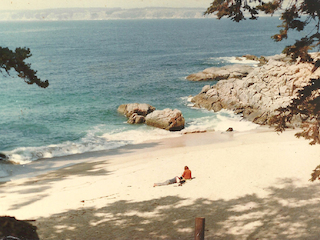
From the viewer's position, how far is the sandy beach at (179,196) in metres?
12.3

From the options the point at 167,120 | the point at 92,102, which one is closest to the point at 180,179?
the point at 167,120

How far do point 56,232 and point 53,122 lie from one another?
25.3 meters

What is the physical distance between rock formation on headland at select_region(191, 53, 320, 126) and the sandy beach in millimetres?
10371

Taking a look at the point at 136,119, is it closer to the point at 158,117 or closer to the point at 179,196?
the point at 158,117

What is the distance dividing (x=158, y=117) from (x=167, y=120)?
115cm

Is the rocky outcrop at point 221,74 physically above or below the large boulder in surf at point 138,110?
above

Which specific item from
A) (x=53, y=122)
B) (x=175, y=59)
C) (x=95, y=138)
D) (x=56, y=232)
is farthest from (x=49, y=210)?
(x=175, y=59)

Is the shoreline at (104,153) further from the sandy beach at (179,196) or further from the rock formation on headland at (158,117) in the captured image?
the rock formation on headland at (158,117)

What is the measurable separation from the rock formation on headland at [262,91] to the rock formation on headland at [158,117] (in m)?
7.49

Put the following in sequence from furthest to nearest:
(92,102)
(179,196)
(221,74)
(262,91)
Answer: (221,74), (92,102), (262,91), (179,196)

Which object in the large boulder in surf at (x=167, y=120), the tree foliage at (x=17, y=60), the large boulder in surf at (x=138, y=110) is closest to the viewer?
the tree foliage at (x=17, y=60)

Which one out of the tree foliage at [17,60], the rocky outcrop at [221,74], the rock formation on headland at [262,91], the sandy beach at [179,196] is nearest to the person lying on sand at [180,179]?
the sandy beach at [179,196]

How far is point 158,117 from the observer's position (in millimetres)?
33094

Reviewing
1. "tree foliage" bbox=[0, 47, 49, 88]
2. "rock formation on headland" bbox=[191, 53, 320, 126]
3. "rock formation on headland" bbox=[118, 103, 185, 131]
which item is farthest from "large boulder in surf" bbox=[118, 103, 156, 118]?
"tree foliage" bbox=[0, 47, 49, 88]
